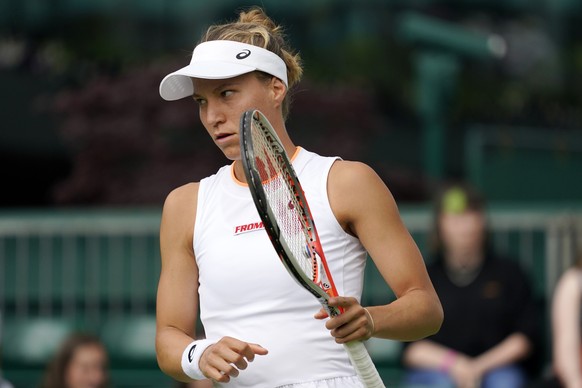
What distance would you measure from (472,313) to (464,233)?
1.29ft

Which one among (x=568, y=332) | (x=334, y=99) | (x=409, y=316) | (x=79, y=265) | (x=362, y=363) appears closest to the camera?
(x=362, y=363)

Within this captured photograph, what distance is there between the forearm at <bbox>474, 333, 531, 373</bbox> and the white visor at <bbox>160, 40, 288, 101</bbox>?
3403 mm

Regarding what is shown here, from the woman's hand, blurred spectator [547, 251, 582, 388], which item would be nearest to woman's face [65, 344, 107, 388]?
blurred spectator [547, 251, 582, 388]

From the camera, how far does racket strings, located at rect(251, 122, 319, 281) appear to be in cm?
367

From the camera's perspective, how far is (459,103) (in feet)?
36.0

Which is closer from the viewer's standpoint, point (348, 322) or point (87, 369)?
point (348, 322)

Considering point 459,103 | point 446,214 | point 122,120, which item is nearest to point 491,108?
point 459,103

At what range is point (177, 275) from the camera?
4.06m

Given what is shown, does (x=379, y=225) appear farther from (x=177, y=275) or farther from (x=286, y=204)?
(x=177, y=275)

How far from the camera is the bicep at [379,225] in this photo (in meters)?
3.87

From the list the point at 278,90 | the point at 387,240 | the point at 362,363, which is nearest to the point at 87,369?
the point at 278,90

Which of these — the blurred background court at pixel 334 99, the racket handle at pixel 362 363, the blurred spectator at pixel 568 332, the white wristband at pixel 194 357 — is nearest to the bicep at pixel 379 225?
the racket handle at pixel 362 363

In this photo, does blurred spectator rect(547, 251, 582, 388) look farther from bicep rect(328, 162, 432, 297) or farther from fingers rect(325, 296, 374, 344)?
fingers rect(325, 296, 374, 344)

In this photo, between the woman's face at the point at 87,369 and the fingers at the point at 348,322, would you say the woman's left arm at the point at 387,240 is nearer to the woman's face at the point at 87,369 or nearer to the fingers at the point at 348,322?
the fingers at the point at 348,322
